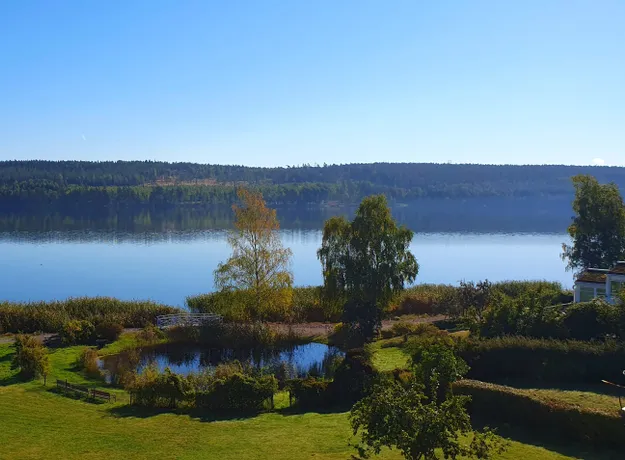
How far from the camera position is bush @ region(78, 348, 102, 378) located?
2533 cm

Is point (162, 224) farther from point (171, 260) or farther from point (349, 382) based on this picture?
point (349, 382)

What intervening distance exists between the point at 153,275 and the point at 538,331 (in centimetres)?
4731

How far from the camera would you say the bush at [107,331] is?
31.0m

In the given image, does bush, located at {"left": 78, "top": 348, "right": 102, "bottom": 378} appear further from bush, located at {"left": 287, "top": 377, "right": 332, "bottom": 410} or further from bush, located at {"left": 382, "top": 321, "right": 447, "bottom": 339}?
bush, located at {"left": 382, "top": 321, "right": 447, "bottom": 339}

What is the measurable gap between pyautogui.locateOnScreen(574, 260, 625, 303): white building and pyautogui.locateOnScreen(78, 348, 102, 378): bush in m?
24.4

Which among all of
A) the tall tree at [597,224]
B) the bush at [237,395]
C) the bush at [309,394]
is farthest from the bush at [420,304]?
the bush at [237,395]

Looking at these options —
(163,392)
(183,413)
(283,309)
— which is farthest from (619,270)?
(163,392)

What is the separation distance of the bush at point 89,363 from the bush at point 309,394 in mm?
9445

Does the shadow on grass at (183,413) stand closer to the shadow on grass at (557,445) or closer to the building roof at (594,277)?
the shadow on grass at (557,445)

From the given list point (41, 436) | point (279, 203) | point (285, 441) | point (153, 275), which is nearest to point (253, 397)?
point (285, 441)

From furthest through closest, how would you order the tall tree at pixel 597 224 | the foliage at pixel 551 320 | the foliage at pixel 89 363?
the tall tree at pixel 597 224, the foliage at pixel 89 363, the foliage at pixel 551 320

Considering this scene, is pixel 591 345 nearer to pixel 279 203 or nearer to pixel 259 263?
pixel 259 263

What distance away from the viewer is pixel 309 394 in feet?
67.7

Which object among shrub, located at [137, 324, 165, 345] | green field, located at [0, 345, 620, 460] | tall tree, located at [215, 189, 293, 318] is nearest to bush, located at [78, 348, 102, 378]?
shrub, located at [137, 324, 165, 345]
